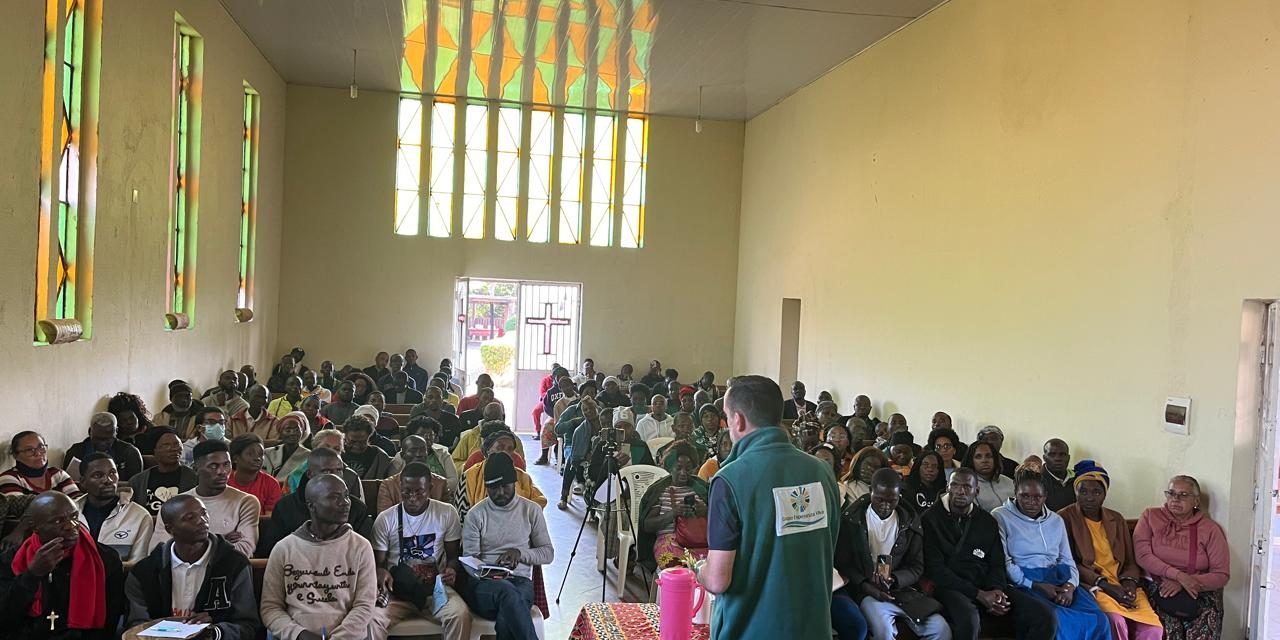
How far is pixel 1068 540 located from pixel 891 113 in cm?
618

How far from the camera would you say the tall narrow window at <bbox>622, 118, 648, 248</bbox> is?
1542cm

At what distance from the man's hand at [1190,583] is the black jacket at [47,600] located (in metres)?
5.60

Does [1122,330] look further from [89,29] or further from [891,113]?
[89,29]

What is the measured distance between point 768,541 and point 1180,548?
417 centimetres

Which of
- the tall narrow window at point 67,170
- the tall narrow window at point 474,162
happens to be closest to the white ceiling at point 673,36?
the tall narrow window at point 474,162

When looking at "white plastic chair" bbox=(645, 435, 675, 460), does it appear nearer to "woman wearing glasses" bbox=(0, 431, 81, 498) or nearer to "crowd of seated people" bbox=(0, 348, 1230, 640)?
"crowd of seated people" bbox=(0, 348, 1230, 640)

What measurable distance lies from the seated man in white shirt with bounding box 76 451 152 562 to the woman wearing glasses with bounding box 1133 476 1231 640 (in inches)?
221

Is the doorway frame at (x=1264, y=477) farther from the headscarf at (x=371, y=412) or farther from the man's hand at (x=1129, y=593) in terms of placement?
the headscarf at (x=371, y=412)

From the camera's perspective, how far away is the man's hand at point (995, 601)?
5098mm

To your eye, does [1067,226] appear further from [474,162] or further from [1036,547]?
[474,162]

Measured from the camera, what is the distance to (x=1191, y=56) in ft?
20.9

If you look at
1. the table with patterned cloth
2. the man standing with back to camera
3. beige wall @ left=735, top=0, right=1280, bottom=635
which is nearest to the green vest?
the man standing with back to camera

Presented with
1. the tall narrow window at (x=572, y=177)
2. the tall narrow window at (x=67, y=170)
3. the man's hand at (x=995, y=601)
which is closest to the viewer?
the man's hand at (x=995, y=601)

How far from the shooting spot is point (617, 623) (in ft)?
12.2
